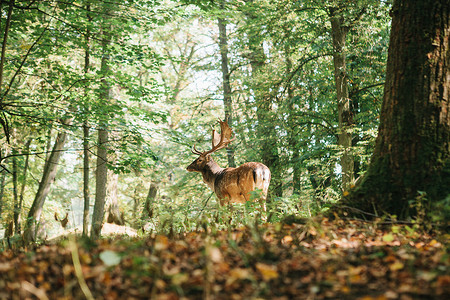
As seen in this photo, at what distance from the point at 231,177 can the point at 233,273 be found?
264 inches

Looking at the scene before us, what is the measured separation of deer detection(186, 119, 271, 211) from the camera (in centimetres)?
805

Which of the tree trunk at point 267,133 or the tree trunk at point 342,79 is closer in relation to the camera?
the tree trunk at point 342,79

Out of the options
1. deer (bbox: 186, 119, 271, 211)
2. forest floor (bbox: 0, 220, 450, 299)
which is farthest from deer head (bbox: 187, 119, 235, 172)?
forest floor (bbox: 0, 220, 450, 299)

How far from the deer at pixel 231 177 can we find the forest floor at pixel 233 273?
15.6 ft

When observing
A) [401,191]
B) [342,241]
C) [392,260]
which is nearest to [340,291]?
[392,260]

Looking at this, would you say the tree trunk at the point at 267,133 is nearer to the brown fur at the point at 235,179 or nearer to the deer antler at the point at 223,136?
the deer antler at the point at 223,136

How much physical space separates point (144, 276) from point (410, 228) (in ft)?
8.09

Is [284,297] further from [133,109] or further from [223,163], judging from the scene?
[223,163]

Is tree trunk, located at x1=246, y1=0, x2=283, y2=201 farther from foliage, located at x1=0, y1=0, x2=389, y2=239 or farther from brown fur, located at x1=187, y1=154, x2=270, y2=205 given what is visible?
brown fur, located at x1=187, y1=154, x2=270, y2=205

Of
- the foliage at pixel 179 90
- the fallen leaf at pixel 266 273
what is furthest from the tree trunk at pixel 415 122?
the fallen leaf at pixel 266 273

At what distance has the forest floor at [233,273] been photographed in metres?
1.80

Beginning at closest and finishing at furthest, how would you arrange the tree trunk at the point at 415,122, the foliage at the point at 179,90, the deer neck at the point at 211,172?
the tree trunk at the point at 415,122 < the foliage at the point at 179,90 < the deer neck at the point at 211,172

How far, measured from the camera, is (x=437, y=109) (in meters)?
3.54

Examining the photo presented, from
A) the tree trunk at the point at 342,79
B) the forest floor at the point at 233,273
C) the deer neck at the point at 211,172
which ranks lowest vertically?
the forest floor at the point at 233,273
